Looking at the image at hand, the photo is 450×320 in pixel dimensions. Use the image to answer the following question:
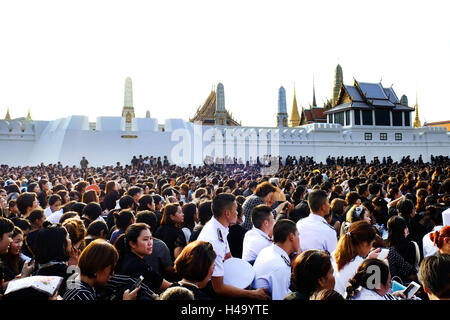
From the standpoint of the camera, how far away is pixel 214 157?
29.5 m

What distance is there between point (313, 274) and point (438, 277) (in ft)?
2.52

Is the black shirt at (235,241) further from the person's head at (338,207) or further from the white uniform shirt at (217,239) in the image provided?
the person's head at (338,207)

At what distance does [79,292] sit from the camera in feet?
7.64

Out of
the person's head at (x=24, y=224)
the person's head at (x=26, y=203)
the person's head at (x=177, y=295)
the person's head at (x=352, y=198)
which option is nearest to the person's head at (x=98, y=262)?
the person's head at (x=177, y=295)

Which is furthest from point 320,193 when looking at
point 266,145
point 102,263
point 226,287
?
point 266,145

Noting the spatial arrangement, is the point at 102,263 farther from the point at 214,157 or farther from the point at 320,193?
the point at 214,157

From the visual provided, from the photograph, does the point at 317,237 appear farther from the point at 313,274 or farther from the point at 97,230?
the point at 97,230

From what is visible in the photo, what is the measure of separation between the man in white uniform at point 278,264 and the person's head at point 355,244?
388 mm

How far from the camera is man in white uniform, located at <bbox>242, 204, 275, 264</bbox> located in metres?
3.47

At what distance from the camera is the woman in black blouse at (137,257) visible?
2795 millimetres

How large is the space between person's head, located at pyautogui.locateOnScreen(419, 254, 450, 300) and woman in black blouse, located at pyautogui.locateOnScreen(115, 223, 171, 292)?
1.94 m

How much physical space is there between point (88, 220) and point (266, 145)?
27.3m

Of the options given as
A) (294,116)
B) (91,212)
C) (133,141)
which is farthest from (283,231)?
(294,116)

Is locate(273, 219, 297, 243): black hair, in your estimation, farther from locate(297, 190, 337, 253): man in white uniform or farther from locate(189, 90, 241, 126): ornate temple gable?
locate(189, 90, 241, 126): ornate temple gable
